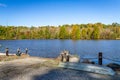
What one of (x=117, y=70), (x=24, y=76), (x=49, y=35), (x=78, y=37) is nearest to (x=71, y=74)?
(x=24, y=76)

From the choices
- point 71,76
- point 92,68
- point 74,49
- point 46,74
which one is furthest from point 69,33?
point 71,76

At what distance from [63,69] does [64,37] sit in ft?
498

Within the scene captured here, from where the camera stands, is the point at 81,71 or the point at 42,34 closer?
the point at 81,71

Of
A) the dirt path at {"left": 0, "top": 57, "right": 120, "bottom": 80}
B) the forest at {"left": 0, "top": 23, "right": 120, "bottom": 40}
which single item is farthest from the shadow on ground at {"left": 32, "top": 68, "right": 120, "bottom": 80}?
the forest at {"left": 0, "top": 23, "right": 120, "bottom": 40}

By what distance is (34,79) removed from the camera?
41.9ft

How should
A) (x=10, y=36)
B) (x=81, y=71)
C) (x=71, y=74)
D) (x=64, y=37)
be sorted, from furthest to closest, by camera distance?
(x=10, y=36), (x=64, y=37), (x=81, y=71), (x=71, y=74)

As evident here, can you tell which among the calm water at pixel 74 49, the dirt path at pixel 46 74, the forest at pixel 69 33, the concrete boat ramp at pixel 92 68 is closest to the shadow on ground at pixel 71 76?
the dirt path at pixel 46 74

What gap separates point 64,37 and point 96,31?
29.1 metres

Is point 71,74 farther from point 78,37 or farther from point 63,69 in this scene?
point 78,37

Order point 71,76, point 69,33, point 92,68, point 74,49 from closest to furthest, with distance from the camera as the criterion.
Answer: point 71,76 → point 92,68 → point 74,49 → point 69,33

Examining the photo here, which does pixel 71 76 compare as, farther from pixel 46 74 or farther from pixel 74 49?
pixel 74 49

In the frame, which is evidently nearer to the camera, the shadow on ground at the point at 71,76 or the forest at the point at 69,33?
the shadow on ground at the point at 71,76

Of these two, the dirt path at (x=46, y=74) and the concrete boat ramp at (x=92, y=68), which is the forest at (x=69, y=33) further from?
the dirt path at (x=46, y=74)

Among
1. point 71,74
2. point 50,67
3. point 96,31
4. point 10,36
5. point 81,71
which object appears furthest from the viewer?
point 10,36
